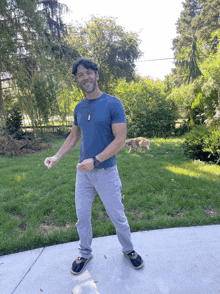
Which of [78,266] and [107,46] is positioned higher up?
[107,46]

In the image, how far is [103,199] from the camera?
183 cm

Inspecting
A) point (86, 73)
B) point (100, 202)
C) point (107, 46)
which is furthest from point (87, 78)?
point (107, 46)

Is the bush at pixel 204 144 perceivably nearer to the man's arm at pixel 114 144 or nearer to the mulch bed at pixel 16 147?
the man's arm at pixel 114 144

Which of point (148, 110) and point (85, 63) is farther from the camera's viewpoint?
point (148, 110)

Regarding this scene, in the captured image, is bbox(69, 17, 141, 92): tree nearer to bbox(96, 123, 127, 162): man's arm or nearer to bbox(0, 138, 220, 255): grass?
bbox(0, 138, 220, 255): grass

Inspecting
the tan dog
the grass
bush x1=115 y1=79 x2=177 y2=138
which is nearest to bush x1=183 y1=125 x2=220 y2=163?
the grass

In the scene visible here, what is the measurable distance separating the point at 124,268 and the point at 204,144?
400 centimetres

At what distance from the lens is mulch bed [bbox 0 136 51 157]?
696 centimetres

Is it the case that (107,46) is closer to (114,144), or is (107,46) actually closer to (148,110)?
(148,110)

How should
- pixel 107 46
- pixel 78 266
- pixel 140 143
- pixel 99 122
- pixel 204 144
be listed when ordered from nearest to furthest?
pixel 99 122 < pixel 78 266 < pixel 204 144 < pixel 140 143 < pixel 107 46

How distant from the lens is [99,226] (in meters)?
2.71

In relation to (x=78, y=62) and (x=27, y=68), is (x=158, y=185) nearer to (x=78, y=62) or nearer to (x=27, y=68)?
(x=78, y=62)

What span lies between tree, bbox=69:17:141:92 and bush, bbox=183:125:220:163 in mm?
11539

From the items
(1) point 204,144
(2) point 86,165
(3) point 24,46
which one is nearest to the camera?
(2) point 86,165
